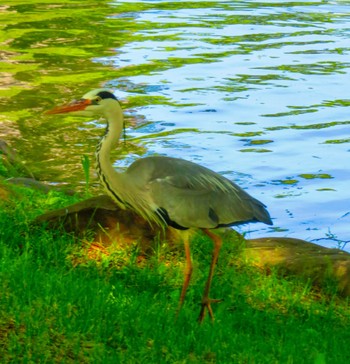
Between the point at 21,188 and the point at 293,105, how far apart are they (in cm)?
752

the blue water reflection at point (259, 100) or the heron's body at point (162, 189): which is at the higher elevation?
the heron's body at point (162, 189)

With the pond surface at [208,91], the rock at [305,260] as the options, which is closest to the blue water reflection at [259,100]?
the pond surface at [208,91]

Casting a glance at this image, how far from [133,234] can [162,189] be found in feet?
4.06

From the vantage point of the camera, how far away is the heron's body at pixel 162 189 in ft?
22.7

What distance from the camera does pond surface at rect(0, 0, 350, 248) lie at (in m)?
12.3

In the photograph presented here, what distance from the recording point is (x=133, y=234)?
8.09m

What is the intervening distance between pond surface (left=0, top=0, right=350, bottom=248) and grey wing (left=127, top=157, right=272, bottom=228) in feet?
11.0

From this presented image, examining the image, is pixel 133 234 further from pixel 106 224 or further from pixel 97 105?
pixel 97 105

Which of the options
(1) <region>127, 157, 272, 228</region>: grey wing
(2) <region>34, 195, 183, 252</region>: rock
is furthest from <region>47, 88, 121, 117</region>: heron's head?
(2) <region>34, 195, 183, 252</region>: rock

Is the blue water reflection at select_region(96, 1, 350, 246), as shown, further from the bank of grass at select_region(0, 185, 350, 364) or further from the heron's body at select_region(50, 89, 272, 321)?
the heron's body at select_region(50, 89, 272, 321)

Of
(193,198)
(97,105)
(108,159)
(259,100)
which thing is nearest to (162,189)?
(193,198)

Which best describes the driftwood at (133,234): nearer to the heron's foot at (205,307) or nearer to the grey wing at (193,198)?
the grey wing at (193,198)

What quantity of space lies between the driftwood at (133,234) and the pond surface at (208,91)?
2.19 meters

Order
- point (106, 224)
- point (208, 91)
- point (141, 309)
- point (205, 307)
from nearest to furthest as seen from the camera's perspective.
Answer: point (141, 309)
point (205, 307)
point (106, 224)
point (208, 91)
